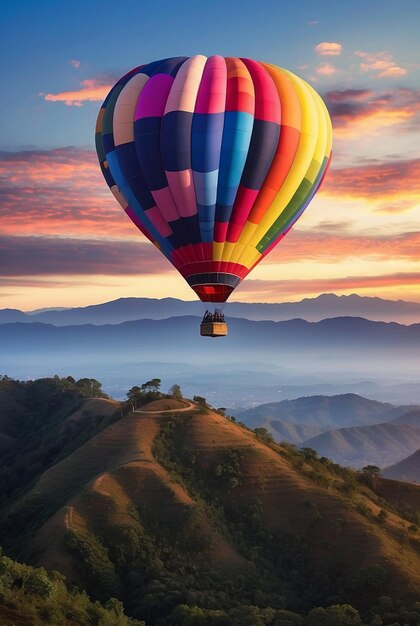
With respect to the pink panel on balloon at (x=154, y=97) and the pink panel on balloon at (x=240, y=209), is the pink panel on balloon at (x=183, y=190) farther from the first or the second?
the pink panel on balloon at (x=154, y=97)

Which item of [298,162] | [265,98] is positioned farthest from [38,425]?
[265,98]

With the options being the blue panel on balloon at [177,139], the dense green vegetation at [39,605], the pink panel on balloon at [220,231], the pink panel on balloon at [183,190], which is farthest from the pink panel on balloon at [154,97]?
the dense green vegetation at [39,605]

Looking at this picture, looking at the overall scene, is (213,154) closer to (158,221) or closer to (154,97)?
(154,97)

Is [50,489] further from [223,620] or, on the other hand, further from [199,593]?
[223,620]

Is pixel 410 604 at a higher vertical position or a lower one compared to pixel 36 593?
lower

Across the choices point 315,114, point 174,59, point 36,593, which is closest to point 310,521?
point 36,593
